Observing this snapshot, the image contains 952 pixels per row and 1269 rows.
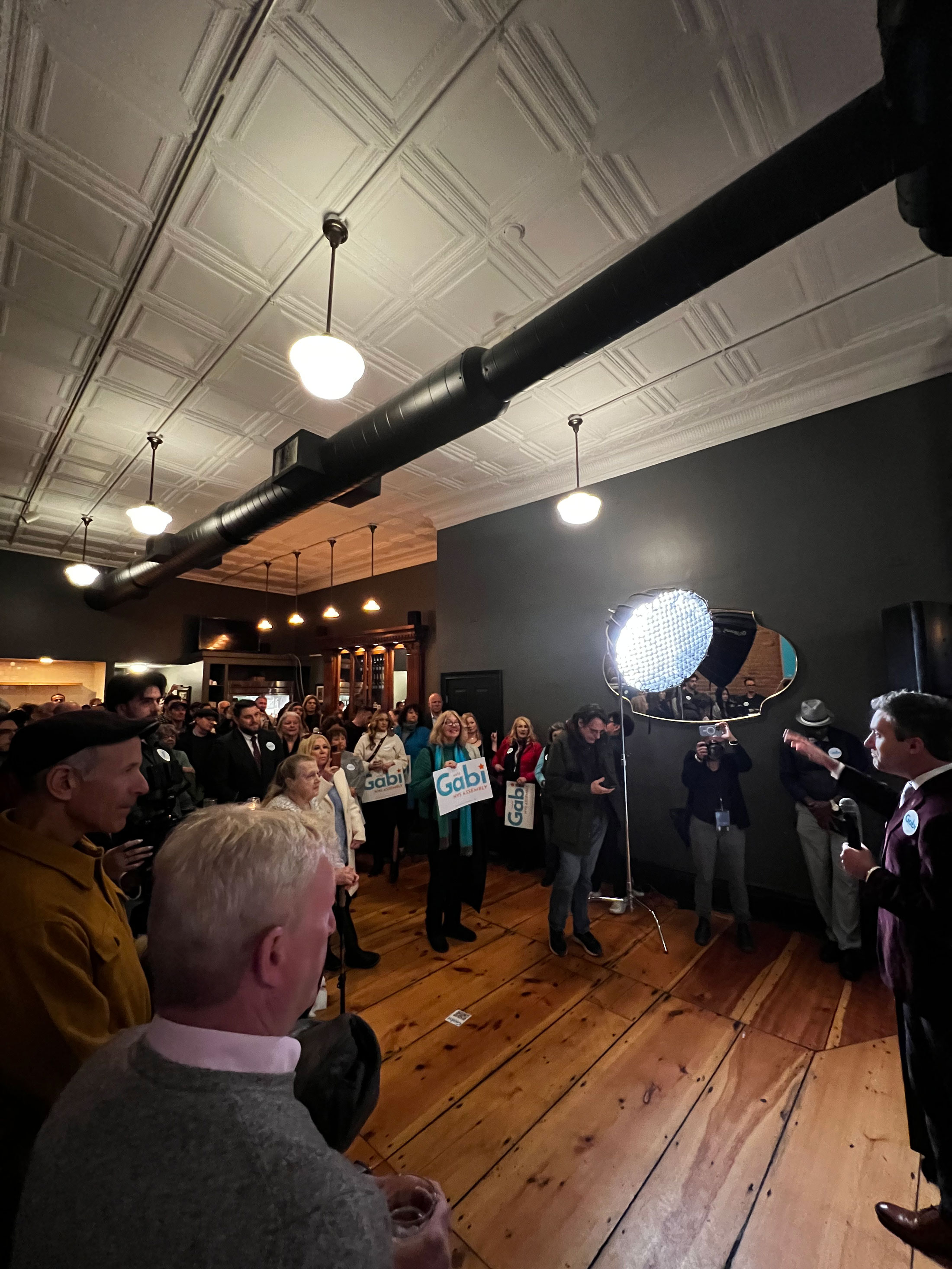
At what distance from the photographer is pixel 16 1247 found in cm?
56

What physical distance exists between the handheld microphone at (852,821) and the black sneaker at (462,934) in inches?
102

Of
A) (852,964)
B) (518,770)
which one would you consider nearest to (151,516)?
(518,770)

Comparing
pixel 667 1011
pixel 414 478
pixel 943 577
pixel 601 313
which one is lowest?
pixel 667 1011

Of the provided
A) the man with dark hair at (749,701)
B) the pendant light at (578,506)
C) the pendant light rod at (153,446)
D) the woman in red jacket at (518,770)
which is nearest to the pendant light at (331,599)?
the pendant light rod at (153,446)

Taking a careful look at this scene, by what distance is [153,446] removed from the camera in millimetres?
5156

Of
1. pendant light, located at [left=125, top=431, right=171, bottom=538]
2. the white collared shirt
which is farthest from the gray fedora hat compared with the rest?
pendant light, located at [left=125, top=431, right=171, bottom=538]

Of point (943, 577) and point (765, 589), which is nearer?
point (943, 577)

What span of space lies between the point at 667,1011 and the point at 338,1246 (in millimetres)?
2995

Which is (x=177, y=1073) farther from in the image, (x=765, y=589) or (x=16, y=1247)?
(x=765, y=589)

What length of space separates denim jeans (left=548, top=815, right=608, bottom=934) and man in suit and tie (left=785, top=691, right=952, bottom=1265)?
5.98ft

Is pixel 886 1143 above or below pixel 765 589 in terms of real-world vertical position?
below

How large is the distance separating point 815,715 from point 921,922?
93.4 inches

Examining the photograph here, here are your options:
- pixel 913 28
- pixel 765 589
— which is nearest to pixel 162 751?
pixel 913 28

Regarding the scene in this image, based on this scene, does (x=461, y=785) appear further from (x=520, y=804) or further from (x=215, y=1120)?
(x=215, y=1120)
